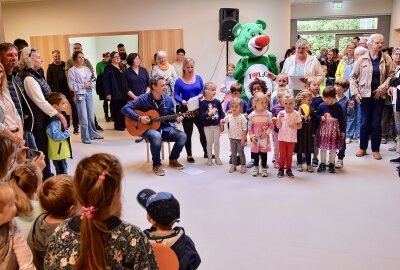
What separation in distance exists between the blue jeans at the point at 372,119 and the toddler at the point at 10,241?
413 cm

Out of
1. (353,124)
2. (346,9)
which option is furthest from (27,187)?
(346,9)

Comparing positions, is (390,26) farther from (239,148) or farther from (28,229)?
(28,229)

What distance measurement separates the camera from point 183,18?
25.9 ft

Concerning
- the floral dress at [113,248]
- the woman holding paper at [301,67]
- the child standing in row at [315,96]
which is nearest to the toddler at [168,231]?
the floral dress at [113,248]

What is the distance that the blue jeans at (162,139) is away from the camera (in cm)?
426

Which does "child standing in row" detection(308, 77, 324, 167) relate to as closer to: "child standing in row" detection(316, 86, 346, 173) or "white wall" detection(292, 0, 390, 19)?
"child standing in row" detection(316, 86, 346, 173)

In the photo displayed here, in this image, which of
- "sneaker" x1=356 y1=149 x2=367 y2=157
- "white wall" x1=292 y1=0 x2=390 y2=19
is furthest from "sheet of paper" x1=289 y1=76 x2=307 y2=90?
"white wall" x1=292 y1=0 x2=390 y2=19

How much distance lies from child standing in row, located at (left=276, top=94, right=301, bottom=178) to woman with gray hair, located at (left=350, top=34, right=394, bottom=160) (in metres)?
1.13

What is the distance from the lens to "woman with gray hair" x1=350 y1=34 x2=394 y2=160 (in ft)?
14.5

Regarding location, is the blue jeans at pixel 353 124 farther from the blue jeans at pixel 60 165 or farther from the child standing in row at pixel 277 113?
the blue jeans at pixel 60 165

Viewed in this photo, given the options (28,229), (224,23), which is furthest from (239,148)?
(224,23)

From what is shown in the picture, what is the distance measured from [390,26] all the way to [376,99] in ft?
20.7

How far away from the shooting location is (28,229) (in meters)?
1.68

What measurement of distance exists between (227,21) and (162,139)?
388 centimetres
